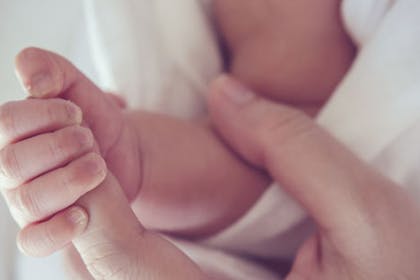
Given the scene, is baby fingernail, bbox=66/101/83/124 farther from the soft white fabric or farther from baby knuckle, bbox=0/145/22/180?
the soft white fabric

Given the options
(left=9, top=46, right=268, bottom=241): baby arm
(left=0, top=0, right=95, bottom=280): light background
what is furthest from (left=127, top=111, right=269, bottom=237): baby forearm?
(left=0, top=0, right=95, bottom=280): light background

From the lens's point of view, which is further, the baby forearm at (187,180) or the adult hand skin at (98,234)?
the baby forearm at (187,180)

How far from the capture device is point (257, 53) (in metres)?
0.70

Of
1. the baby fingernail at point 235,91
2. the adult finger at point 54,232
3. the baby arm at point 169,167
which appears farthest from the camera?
the baby fingernail at point 235,91

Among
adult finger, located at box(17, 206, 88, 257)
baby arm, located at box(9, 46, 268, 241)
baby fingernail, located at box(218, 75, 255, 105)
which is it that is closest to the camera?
adult finger, located at box(17, 206, 88, 257)

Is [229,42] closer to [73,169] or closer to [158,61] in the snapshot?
[158,61]

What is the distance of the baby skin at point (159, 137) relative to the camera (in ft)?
1.32

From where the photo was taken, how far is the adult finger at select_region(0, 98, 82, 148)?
0.41 m

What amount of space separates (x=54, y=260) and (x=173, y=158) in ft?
0.53

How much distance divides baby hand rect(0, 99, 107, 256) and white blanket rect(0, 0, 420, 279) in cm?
22

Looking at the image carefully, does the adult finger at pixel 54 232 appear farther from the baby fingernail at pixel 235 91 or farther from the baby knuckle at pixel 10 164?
the baby fingernail at pixel 235 91

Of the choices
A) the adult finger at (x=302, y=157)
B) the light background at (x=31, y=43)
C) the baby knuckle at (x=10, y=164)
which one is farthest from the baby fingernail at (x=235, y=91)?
the baby knuckle at (x=10, y=164)

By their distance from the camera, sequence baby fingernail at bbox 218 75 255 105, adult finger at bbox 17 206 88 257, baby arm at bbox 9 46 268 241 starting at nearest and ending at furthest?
1. adult finger at bbox 17 206 88 257
2. baby arm at bbox 9 46 268 241
3. baby fingernail at bbox 218 75 255 105

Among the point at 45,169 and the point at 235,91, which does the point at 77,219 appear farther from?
the point at 235,91
